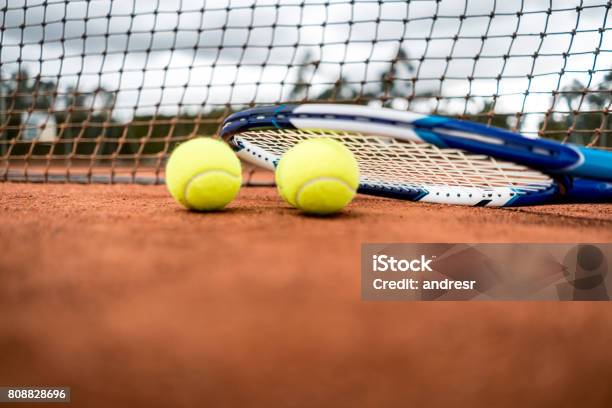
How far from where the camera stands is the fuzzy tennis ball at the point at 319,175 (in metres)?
1.50

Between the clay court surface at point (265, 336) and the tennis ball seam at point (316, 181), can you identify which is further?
the tennis ball seam at point (316, 181)

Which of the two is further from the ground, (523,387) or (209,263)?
(209,263)

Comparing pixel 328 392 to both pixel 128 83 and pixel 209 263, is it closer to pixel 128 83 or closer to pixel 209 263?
pixel 209 263

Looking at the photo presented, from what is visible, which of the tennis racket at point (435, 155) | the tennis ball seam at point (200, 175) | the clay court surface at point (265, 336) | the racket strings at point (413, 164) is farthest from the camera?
the tennis ball seam at point (200, 175)

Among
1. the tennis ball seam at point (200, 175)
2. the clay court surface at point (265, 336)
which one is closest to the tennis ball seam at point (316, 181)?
the tennis ball seam at point (200, 175)

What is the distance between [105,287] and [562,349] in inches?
30.5

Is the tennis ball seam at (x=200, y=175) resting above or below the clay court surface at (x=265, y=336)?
above

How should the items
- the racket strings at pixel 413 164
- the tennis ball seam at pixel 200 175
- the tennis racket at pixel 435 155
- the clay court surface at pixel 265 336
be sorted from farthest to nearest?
the tennis ball seam at pixel 200 175, the racket strings at pixel 413 164, the tennis racket at pixel 435 155, the clay court surface at pixel 265 336

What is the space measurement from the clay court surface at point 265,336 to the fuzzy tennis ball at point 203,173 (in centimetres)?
52

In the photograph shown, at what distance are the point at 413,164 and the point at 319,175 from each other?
0.49m

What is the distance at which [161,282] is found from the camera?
89 centimetres

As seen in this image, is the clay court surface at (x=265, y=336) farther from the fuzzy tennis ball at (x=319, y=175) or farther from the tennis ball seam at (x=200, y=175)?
the tennis ball seam at (x=200, y=175)

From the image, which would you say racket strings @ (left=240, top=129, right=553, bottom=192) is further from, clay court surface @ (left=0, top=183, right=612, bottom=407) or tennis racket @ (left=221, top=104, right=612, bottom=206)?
clay court surface @ (left=0, top=183, right=612, bottom=407)

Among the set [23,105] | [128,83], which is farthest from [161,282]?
[23,105]
